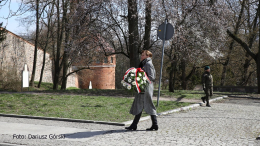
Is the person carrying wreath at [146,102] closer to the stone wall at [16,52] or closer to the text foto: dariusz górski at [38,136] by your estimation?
the text foto: dariusz górski at [38,136]

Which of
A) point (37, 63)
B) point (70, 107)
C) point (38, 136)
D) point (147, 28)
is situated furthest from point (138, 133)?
point (37, 63)

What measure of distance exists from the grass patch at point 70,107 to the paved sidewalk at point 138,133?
3.16ft

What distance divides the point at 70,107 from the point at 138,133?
463 centimetres

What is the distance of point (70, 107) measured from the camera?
455 inches

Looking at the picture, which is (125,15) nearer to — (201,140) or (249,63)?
(201,140)

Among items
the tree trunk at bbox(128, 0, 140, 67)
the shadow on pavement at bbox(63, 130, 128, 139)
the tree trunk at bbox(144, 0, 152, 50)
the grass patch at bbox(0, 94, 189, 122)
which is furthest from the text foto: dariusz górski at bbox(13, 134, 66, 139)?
the tree trunk at bbox(144, 0, 152, 50)

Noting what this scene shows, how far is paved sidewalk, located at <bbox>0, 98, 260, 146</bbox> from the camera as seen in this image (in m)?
6.52

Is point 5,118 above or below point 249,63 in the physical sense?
below

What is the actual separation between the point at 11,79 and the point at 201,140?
68.3 ft

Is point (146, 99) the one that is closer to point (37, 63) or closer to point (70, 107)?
point (70, 107)

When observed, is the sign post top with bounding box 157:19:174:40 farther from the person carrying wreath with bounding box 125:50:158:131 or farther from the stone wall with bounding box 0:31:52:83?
the stone wall with bounding box 0:31:52:83

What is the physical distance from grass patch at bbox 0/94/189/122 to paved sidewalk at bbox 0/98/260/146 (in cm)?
96

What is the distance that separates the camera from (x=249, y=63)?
35.6 m

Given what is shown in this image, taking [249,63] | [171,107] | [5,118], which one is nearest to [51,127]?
[5,118]
